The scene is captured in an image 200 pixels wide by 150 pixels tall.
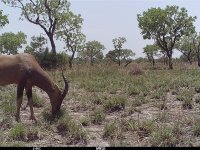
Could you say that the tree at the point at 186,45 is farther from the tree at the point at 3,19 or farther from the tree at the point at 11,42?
the tree at the point at 3,19

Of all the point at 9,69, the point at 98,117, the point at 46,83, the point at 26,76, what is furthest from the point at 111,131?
the point at 9,69

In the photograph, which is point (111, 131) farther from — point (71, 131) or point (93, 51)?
point (93, 51)

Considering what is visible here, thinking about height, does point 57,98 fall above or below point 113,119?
above

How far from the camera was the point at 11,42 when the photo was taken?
6969 centimetres

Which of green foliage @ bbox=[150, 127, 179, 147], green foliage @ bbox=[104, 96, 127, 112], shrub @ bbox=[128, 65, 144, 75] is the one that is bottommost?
green foliage @ bbox=[150, 127, 179, 147]

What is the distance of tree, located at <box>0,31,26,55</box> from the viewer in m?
69.5

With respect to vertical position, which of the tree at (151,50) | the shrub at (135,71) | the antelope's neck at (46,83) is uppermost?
the tree at (151,50)

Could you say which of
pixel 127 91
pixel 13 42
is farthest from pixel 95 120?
pixel 13 42

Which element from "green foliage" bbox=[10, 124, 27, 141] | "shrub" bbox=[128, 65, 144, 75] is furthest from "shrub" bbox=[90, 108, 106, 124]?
"shrub" bbox=[128, 65, 144, 75]

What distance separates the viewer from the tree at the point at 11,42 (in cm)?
6950

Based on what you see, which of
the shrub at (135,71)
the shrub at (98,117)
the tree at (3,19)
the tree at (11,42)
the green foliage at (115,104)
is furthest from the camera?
the tree at (11,42)

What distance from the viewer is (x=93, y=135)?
9.27 m

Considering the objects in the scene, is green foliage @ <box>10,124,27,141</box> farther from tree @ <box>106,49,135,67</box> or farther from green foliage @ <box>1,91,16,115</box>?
tree @ <box>106,49,135,67</box>

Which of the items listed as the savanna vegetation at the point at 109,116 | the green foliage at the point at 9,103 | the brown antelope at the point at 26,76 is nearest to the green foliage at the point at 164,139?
the savanna vegetation at the point at 109,116
